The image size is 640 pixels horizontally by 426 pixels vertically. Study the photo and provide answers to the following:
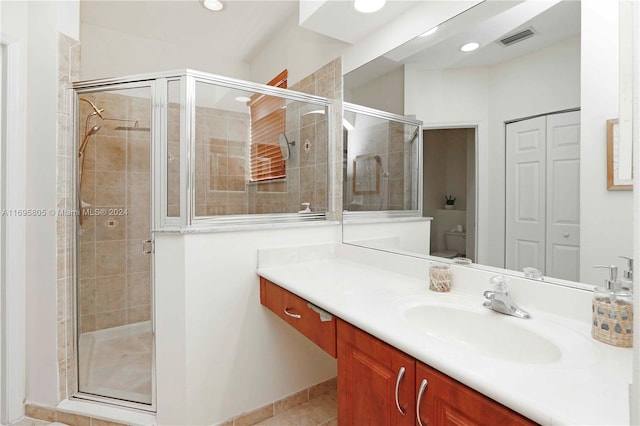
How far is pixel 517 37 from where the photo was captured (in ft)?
3.73

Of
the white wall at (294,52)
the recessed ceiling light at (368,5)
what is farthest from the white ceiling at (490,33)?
the white wall at (294,52)

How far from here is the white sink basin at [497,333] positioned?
0.82 meters

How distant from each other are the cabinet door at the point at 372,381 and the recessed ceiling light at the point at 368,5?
1452 mm

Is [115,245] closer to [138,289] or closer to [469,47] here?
[138,289]

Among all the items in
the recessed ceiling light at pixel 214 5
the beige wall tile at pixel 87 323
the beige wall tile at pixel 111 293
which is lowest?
the beige wall tile at pixel 87 323

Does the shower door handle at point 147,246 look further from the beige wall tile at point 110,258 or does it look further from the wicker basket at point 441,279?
the wicker basket at point 441,279

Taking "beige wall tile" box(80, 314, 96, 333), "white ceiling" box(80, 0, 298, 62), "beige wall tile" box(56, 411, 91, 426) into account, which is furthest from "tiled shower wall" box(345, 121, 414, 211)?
"beige wall tile" box(56, 411, 91, 426)

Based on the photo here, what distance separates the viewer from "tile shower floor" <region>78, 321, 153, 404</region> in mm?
1688

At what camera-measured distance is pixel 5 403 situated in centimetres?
163

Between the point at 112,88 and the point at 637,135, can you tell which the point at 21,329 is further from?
the point at 637,135

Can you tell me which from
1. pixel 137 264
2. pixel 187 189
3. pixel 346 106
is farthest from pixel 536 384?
pixel 137 264

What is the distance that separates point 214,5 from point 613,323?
2.79 m

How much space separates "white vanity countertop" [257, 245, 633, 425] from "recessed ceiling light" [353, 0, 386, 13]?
4.28 ft

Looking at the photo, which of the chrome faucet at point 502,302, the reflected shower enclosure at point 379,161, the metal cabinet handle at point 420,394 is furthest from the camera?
the reflected shower enclosure at point 379,161
